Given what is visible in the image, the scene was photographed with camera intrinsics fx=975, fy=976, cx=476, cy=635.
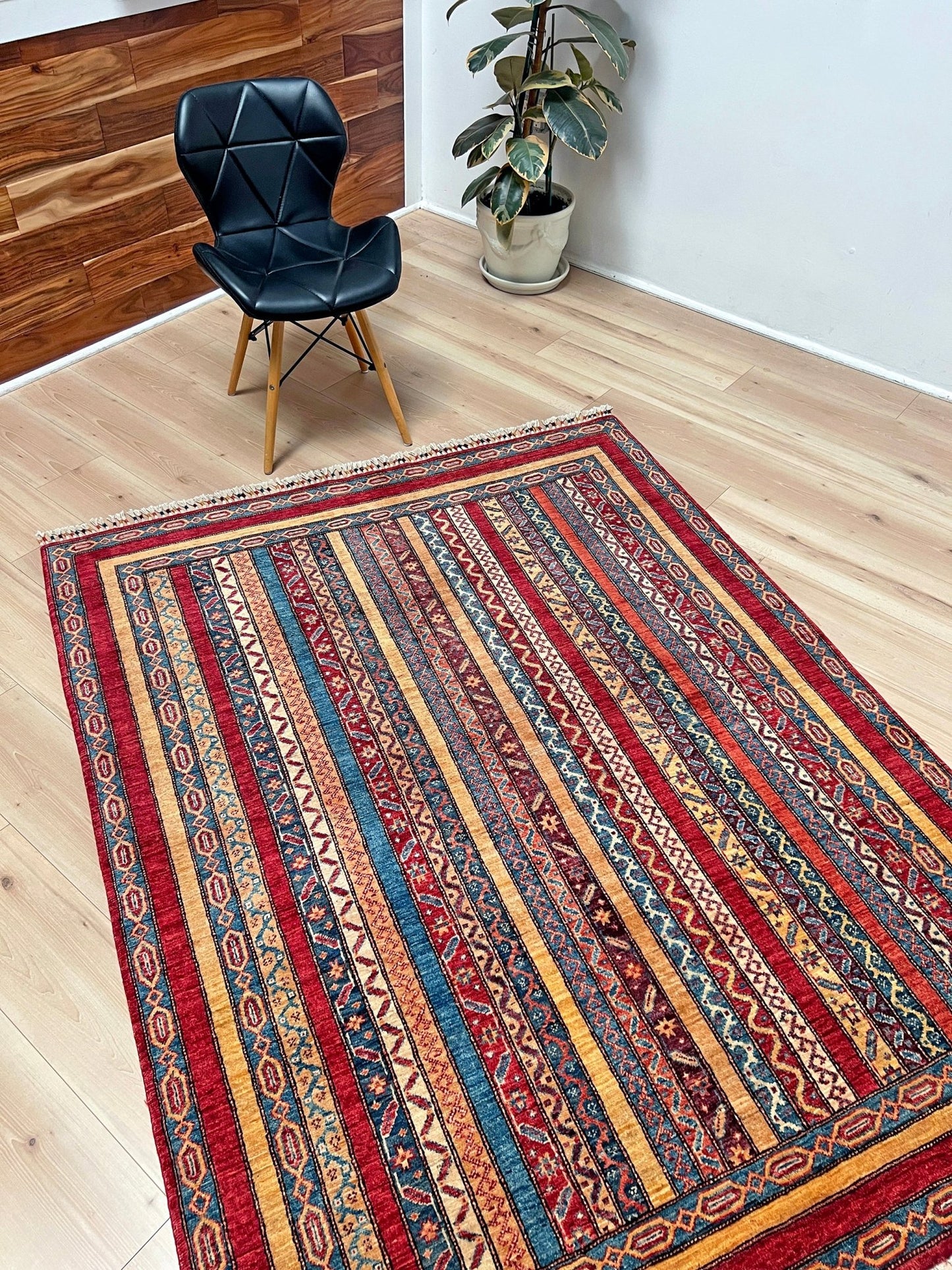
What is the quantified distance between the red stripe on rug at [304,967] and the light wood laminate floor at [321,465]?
0.27 metres

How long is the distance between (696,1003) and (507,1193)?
0.41 metres

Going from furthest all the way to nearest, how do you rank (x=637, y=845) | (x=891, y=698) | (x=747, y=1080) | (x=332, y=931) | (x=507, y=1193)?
(x=891, y=698) < (x=637, y=845) < (x=332, y=931) < (x=747, y=1080) < (x=507, y=1193)

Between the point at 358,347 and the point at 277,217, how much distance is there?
1.43ft

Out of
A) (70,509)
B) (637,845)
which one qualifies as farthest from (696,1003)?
(70,509)

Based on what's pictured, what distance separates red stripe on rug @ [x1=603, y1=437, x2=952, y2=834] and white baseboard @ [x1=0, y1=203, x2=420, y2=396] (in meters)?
A: 1.50

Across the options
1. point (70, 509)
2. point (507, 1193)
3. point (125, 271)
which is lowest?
point (507, 1193)

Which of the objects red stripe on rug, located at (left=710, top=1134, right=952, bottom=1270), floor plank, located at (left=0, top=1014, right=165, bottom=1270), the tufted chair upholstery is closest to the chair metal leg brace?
the tufted chair upholstery

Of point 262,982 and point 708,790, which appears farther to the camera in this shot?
point 708,790

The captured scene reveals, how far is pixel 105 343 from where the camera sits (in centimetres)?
301

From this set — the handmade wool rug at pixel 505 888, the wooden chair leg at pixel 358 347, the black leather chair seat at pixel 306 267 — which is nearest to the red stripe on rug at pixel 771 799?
the handmade wool rug at pixel 505 888

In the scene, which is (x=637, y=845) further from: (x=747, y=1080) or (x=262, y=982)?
(x=262, y=982)

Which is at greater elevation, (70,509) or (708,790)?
(70,509)

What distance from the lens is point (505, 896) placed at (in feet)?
5.57

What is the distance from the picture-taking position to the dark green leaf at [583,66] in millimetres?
2842
